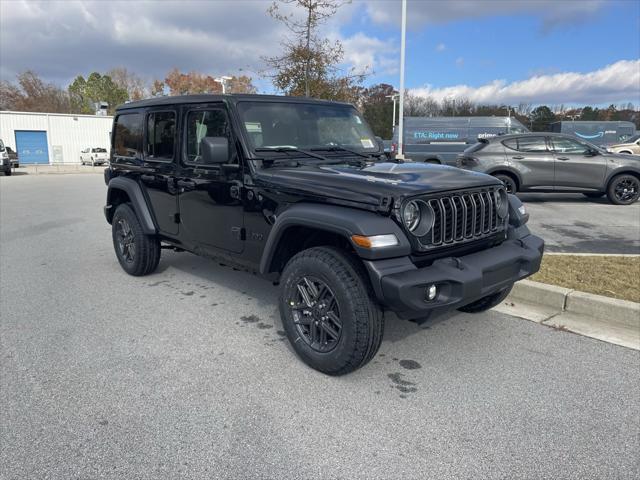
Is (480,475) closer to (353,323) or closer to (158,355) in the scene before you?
(353,323)

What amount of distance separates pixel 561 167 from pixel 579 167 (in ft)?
1.22

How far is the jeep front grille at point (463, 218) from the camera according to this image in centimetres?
315

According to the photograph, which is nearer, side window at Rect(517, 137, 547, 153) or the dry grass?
the dry grass

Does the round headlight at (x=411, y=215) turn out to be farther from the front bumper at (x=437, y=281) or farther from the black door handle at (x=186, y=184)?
the black door handle at (x=186, y=184)

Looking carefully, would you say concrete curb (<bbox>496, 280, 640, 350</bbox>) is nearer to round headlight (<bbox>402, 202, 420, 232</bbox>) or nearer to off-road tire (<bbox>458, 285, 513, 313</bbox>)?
off-road tire (<bbox>458, 285, 513, 313</bbox>)

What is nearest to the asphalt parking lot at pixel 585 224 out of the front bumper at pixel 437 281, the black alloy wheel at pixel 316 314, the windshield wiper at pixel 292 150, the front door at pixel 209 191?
the front bumper at pixel 437 281

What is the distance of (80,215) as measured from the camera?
11.0m

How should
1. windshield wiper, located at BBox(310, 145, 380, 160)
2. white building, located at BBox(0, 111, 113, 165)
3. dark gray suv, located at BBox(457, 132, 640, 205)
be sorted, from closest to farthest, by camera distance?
windshield wiper, located at BBox(310, 145, 380, 160)
dark gray suv, located at BBox(457, 132, 640, 205)
white building, located at BBox(0, 111, 113, 165)

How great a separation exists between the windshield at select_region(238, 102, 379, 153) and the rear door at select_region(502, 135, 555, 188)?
7.07m

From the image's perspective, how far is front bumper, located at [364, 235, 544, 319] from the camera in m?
2.84

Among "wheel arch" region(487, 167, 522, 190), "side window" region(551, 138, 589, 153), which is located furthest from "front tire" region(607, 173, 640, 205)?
"wheel arch" region(487, 167, 522, 190)

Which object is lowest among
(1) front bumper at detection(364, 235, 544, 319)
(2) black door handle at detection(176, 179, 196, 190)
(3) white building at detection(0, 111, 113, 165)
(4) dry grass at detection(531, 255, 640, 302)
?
(4) dry grass at detection(531, 255, 640, 302)

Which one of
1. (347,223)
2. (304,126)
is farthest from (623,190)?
(347,223)

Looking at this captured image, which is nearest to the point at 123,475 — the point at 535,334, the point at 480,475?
the point at 480,475
